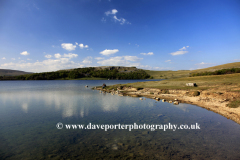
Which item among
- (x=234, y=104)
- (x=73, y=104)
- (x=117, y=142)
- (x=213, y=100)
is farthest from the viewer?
(x=73, y=104)

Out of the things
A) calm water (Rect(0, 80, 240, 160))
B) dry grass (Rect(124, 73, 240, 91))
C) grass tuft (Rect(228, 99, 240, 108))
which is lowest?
calm water (Rect(0, 80, 240, 160))

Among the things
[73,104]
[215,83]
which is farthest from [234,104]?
[73,104]

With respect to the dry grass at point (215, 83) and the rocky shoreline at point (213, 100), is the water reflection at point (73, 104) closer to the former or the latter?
the rocky shoreline at point (213, 100)

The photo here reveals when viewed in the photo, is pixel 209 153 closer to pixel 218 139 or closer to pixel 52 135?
pixel 218 139

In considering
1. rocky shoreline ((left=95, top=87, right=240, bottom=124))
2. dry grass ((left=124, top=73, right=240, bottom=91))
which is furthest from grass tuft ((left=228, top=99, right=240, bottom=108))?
dry grass ((left=124, top=73, right=240, bottom=91))

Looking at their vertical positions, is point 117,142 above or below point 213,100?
below

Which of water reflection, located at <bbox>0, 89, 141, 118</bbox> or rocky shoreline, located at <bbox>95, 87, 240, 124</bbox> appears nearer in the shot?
rocky shoreline, located at <bbox>95, 87, 240, 124</bbox>

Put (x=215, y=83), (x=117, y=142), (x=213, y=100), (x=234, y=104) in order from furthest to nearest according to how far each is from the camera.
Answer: (x=215, y=83)
(x=213, y=100)
(x=234, y=104)
(x=117, y=142)

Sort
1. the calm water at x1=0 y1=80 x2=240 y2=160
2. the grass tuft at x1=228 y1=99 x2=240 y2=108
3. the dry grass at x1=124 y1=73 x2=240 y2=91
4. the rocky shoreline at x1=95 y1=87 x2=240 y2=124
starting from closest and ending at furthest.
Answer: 1. the calm water at x1=0 y1=80 x2=240 y2=160
2. the rocky shoreline at x1=95 y1=87 x2=240 y2=124
3. the grass tuft at x1=228 y1=99 x2=240 y2=108
4. the dry grass at x1=124 y1=73 x2=240 y2=91

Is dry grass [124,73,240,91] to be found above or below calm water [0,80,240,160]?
above

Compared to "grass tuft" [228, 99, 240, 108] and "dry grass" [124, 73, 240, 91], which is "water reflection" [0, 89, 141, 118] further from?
"dry grass" [124, 73, 240, 91]

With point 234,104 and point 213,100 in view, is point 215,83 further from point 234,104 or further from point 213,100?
point 234,104

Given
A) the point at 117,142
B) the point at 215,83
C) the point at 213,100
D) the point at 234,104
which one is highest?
the point at 215,83

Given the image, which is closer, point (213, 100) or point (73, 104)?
point (213, 100)
